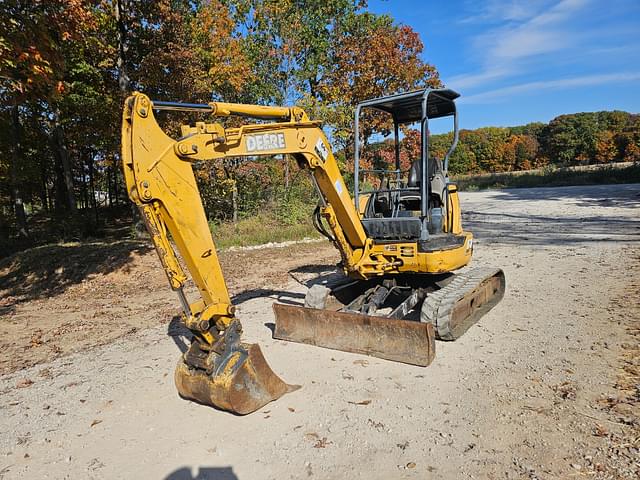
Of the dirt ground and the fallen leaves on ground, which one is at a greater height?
the fallen leaves on ground

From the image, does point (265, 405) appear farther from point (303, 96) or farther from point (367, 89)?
point (367, 89)

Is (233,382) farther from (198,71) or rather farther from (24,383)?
(198,71)

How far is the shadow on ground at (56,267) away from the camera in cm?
1051

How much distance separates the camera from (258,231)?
16688 millimetres

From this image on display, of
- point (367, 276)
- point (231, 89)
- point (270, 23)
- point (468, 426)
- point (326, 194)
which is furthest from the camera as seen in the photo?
point (270, 23)

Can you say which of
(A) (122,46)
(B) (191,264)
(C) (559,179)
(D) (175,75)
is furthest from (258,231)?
(C) (559,179)

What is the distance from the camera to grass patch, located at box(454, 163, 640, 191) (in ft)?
102

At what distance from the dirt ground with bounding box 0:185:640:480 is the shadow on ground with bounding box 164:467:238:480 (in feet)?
0.04

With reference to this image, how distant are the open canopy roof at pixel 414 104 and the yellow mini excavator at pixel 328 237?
0.07 ft

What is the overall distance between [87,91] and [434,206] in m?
14.3

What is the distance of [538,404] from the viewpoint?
402cm

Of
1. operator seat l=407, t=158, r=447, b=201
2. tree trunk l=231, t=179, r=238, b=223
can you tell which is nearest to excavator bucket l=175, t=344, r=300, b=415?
operator seat l=407, t=158, r=447, b=201

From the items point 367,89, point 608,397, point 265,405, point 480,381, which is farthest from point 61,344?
point 367,89

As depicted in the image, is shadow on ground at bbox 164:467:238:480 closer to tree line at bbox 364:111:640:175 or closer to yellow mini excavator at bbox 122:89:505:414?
yellow mini excavator at bbox 122:89:505:414
